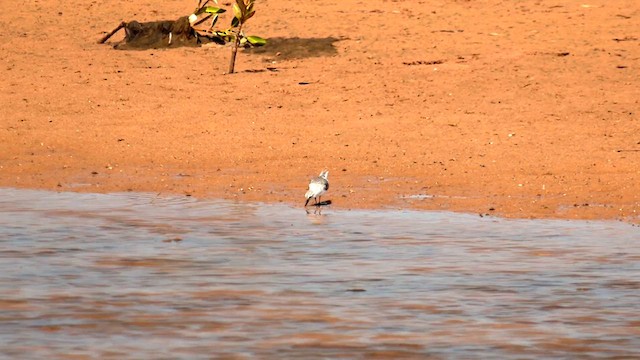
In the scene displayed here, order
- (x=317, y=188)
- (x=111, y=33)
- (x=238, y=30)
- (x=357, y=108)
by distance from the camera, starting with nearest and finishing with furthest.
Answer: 1. (x=317, y=188)
2. (x=357, y=108)
3. (x=238, y=30)
4. (x=111, y=33)

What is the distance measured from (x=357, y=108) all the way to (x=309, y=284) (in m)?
6.86

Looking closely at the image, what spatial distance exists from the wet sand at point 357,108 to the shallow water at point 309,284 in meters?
1.19

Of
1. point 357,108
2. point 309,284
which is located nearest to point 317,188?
point 309,284

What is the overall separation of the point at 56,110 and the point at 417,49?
4.71 metres

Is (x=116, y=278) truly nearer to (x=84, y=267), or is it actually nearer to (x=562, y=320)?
(x=84, y=267)

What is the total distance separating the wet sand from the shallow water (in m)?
1.19

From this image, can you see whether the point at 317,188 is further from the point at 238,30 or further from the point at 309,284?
the point at 238,30

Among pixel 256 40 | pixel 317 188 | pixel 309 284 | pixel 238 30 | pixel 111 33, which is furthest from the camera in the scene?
pixel 111 33

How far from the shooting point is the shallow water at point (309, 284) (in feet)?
19.8

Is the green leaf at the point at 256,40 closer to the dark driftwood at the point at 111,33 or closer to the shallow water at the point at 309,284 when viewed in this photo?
the dark driftwood at the point at 111,33

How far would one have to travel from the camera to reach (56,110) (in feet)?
47.3

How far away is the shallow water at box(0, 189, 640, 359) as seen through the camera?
6023 millimetres

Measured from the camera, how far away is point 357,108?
45.9 ft

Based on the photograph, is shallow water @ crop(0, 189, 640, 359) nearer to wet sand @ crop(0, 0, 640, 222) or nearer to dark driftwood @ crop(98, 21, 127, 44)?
wet sand @ crop(0, 0, 640, 222)
